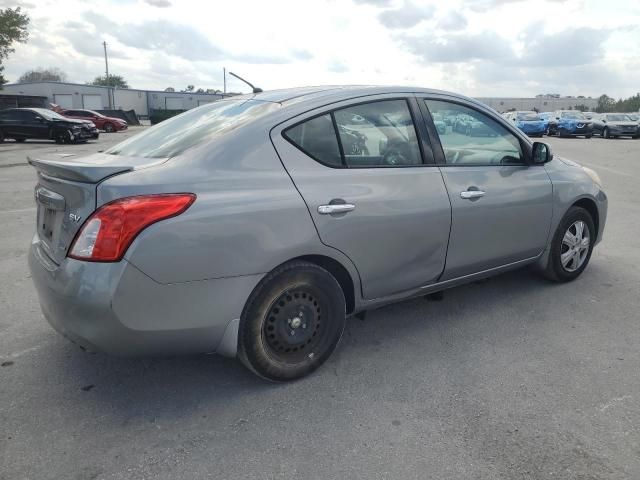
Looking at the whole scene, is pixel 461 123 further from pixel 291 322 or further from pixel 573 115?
pixel 573 115

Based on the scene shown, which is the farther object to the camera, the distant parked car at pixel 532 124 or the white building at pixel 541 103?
the white building at pixel 541 103

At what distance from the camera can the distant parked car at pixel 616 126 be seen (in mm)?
28609

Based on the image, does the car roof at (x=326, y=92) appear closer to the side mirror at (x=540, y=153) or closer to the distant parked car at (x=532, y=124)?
the side mirror at (x=540, y=153)

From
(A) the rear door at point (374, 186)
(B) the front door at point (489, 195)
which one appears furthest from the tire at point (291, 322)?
(B) the front door at point (489, 195)

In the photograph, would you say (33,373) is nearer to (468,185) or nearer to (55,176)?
(55,176)

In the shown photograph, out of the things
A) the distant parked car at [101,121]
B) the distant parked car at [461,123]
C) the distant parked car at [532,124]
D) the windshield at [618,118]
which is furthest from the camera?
the distant parked car at [532,124]

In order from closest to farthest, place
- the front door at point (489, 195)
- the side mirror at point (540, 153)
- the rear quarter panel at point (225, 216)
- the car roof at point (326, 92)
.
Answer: the rear quarter panel at point (225, 216) < the car roof at point (326, 92) < the front door at point (489, 195) < the side mirror at point (540, 153)

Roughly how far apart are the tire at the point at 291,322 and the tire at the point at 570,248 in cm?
227

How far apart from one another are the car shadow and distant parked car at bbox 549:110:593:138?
100ft

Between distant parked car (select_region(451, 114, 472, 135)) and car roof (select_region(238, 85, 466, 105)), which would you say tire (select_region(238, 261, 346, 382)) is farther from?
distant parked car (select_region(451, 114, 472, 135))

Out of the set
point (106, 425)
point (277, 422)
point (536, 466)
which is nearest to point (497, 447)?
point (536, 466)

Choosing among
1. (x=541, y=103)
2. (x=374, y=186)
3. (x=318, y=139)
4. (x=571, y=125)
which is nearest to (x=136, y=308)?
(x=318, y=139)

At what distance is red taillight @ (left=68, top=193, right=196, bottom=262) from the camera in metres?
2.37

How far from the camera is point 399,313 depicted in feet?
13.2
